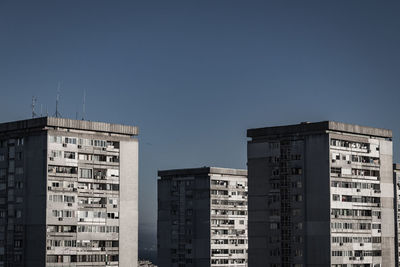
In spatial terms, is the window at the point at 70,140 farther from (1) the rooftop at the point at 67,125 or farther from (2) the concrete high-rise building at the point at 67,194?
(1) the rooftop at the point at 67,125

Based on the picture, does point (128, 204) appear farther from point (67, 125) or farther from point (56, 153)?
point (67, 125)

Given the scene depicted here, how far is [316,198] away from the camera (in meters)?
141

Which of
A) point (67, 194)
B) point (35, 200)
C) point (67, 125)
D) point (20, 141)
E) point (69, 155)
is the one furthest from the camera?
point (20, 141)

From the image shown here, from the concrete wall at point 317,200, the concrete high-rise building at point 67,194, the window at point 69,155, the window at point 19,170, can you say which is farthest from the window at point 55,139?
the concrete wall at point 317,200

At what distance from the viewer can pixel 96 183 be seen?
13362cm

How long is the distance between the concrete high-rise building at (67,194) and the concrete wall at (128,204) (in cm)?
17

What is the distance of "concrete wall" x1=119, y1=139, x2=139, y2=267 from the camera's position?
136 metres

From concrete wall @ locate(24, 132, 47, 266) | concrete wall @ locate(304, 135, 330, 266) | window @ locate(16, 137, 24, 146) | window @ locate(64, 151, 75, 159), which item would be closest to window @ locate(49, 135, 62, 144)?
concrete wall @ locate(24, 132, 47, 266)

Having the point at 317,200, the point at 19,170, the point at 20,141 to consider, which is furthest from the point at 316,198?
the point at 20,141

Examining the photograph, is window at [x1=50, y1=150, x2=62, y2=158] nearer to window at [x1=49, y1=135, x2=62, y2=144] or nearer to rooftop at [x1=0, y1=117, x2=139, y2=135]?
window at [x1=49, y1=135, x2=62, y2=144]

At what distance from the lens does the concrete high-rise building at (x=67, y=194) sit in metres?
128

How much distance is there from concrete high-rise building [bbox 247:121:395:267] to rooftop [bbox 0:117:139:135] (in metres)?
25.1

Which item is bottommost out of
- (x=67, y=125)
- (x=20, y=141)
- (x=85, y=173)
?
(x=85, y=173)

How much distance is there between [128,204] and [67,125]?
17208mm
